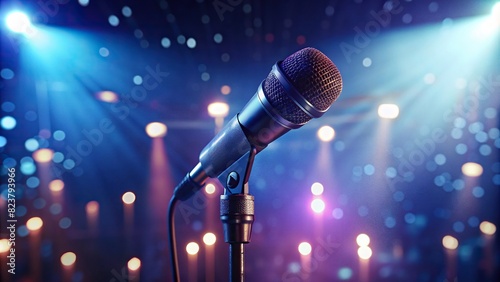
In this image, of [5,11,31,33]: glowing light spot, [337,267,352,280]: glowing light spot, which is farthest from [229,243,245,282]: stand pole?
[5,11,31,33]: glowing light spot

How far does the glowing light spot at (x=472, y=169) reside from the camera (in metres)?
1.42

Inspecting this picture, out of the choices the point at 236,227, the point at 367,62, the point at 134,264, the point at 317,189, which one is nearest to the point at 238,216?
the point at 236,227

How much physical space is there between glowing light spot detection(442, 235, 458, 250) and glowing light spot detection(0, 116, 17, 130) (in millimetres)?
1939

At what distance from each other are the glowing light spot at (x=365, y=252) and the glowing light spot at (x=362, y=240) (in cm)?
2

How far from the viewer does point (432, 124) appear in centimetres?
146

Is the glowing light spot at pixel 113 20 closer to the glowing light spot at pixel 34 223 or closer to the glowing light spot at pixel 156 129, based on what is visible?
the glowing light spot at pixel 156 129

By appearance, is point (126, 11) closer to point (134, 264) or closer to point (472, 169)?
point (134, 264)

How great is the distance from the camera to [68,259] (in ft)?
4.42

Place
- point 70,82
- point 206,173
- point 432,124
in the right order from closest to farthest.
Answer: point 206,173, point 70,82, point 432,124

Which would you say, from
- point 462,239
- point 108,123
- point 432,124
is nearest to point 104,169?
point 108,123

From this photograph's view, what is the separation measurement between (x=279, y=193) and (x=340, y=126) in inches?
17.3

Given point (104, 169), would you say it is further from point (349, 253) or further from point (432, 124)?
point (432, 124)

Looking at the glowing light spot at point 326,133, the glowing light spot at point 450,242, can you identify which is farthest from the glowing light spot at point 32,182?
the glowing light spot at point 450,242

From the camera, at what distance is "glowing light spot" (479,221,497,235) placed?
4.56 ft
